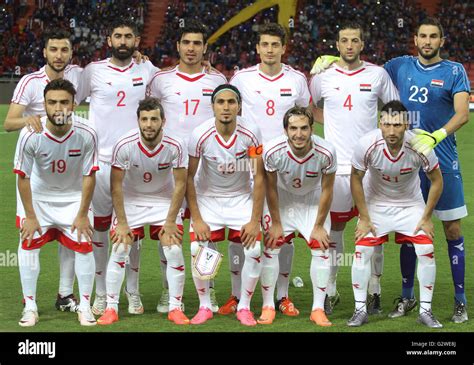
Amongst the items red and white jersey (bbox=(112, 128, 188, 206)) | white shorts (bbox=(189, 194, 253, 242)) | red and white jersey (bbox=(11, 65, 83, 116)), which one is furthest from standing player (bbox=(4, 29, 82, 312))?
white shorts (bbox=(189, 194, 253, 242))

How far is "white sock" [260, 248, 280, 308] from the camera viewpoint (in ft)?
23.7

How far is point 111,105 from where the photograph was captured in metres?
7.66

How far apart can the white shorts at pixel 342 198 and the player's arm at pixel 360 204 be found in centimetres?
53

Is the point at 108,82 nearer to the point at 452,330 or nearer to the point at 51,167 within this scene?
the point at 51,167

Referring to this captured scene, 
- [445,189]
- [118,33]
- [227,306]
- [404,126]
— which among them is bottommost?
[227,306]

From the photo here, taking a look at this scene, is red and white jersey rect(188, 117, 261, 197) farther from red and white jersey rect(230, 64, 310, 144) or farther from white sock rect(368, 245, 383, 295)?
white sock rect(368, 245, 383, 295)

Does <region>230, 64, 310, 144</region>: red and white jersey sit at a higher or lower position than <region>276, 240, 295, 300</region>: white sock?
higher

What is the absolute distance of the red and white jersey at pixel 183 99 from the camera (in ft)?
25.4

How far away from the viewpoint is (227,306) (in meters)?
7.48

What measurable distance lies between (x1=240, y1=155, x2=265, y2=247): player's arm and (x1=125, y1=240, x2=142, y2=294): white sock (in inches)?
38.6

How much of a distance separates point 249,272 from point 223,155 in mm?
917

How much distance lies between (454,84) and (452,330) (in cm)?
189

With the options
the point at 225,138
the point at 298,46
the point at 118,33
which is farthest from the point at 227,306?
the point at 298,46

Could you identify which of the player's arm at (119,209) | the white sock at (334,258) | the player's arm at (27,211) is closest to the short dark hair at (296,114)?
the white sock at (334,258)
